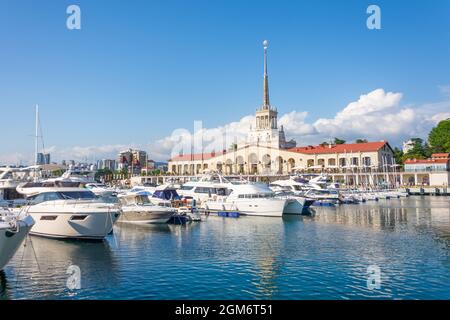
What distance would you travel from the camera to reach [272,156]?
13662 centimetres

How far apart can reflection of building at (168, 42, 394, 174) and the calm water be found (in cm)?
7921

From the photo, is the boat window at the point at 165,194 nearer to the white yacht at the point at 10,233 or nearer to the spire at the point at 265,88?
the white yacht at the point at 10,233

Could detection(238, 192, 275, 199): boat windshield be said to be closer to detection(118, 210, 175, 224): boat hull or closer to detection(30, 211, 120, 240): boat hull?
detection(118, 210, 175, 224): boat hull

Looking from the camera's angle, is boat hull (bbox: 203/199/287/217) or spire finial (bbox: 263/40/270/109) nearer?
boat hull (bbox: 203/199/287/217)

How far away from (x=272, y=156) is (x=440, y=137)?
5940 centimetres

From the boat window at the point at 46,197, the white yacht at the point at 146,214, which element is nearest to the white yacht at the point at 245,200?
the white yacht at the point at 146,214

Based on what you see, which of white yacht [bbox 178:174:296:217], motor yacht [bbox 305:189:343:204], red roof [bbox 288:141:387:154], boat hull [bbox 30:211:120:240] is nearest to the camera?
boat hull [bbox 30:211:120:240]

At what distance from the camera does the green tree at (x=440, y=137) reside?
13275cm

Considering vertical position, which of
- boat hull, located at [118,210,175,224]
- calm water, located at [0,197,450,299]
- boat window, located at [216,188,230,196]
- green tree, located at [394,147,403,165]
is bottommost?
calm water, located at [0,197,450,299]

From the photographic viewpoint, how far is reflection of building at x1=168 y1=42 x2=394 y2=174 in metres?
124

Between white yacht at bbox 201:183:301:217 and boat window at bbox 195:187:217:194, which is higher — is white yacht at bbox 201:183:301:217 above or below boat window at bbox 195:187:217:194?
below

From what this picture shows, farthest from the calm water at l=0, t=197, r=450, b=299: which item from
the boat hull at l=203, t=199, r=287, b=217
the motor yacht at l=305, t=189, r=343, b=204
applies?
the motor yacht at l=305, t=189, r=343, b=204
